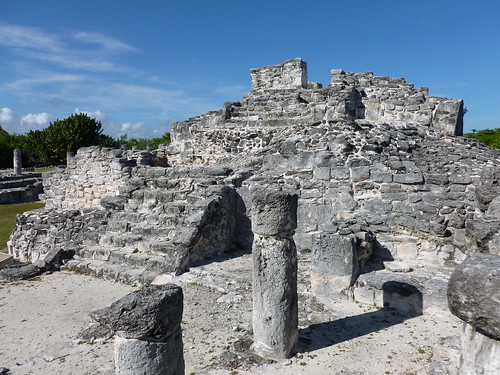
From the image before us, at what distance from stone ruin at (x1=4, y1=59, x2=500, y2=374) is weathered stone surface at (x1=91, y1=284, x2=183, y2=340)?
4.71 feet

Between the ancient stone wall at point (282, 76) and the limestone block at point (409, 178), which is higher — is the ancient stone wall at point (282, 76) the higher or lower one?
the higher one

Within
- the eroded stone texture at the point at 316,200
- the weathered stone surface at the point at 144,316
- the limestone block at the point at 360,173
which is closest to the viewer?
the weathered stone surface at the point at 144,316

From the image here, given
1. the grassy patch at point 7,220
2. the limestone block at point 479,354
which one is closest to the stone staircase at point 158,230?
the grassy patch at point 7,220

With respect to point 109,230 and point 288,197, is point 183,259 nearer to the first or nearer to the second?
point 109,230

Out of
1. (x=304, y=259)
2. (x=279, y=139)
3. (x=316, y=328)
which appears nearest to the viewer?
(x=316, y=328)

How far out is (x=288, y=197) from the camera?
426 centimetres

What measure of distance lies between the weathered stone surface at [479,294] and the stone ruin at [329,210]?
2187 mm

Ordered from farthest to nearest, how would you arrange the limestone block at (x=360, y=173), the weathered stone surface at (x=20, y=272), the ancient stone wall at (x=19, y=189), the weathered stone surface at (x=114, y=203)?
the ancient stone wall at (x=19, y=189), the weathered stone surface at (x=114, y=203), the limestone block at (x=360, y=173), the weathered stone surface at (x=20, y=272)

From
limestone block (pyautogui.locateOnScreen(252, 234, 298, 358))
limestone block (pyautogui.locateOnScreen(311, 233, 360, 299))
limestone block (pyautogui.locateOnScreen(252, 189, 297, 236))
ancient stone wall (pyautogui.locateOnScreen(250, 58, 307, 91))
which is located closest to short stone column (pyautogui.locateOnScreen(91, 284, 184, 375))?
limestone block (pyautogui.locateOnScreen(252, 234, 298, 358))

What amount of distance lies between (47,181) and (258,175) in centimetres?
721

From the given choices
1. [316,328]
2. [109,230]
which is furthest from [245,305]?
[109,230]

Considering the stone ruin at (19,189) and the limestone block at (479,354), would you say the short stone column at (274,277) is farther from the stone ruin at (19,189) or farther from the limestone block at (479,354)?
the stone ruin at (19,189)

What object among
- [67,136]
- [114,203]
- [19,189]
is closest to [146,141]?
[67,136]

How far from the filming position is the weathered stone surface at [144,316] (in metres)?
3.11
